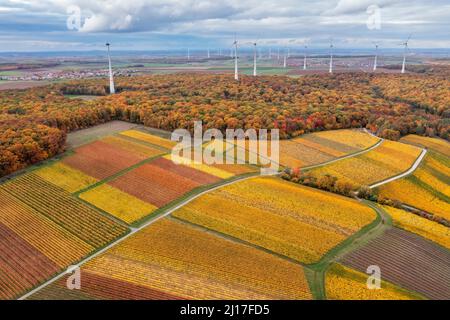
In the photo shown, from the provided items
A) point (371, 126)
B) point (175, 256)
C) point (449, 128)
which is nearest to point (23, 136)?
point (175, 256)

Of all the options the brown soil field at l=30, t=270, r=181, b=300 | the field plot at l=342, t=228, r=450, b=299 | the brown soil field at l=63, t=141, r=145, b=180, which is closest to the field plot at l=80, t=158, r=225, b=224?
the brown soil field at l=63, t=141, r=145, b=180

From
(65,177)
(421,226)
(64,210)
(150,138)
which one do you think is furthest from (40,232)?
(421,226)

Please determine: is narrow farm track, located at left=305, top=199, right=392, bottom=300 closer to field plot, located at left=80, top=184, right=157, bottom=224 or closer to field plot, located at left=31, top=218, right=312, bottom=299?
field plot, located at left=31, top=218, right=312, bottom=299

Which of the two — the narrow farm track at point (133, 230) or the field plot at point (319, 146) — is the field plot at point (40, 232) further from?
the field plot at point (319, 146)

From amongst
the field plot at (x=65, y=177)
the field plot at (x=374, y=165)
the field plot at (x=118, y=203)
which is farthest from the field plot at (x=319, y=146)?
the field plot at (x=65, y=177)
